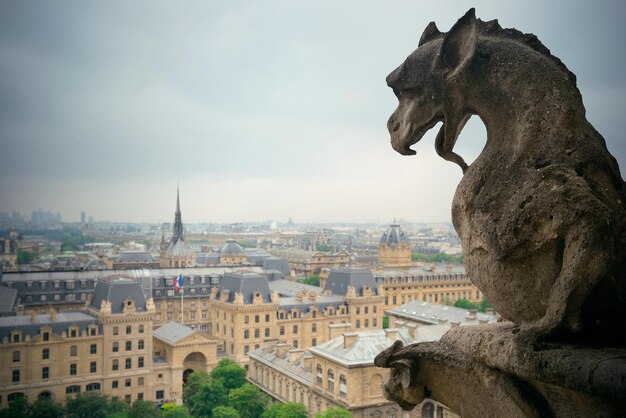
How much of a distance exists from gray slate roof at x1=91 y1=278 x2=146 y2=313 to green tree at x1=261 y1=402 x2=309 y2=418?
1941cm

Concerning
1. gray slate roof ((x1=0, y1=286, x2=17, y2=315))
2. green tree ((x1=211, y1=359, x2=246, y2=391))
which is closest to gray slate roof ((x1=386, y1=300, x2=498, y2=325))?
green tree ((x1=211, y1=359, x2=246, y2=391))

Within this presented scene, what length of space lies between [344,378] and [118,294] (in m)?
25.0

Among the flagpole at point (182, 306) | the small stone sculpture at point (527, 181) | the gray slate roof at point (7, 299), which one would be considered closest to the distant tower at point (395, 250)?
the flagpole at point (182, 306)

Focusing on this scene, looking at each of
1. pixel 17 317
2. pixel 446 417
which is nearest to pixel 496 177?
pixel 446 417

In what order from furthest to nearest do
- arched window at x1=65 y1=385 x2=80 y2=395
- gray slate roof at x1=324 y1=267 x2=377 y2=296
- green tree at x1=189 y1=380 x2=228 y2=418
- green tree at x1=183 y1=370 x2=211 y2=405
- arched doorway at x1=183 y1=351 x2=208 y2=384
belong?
gray slate roof at x1=324 y1=267 x2=377 y2=296, arched doorway at x1=183 y1=351 x2=208 y2=384, green tree at x1=183 y1=370 x2=211 y2=405, arched window at x1=65 y1=385 x2=80 y2=395, green tree at x1=189 y1=380 x2=228 y2=418

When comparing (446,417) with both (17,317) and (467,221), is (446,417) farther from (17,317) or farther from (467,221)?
(17,317)

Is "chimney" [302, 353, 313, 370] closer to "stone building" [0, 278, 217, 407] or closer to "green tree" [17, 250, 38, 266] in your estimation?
"stone building" [0, 278, 217, 407]

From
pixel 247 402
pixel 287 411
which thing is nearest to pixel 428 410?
pixel 287 411

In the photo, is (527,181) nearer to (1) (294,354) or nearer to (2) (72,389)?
(1) (294,354)

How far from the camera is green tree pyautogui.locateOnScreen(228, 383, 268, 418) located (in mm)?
40250

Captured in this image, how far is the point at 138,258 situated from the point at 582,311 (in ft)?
340

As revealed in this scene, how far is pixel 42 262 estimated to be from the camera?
261 feet

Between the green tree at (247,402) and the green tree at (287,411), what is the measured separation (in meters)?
2.68

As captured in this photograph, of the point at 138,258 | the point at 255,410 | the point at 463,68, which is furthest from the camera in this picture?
the point at 138,258
